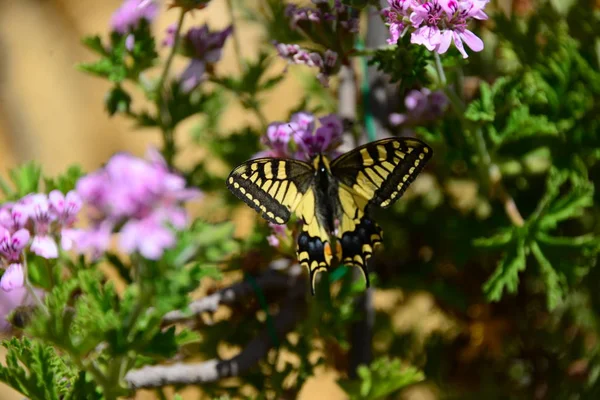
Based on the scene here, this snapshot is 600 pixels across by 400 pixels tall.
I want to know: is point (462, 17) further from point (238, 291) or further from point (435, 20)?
point (238, 291)

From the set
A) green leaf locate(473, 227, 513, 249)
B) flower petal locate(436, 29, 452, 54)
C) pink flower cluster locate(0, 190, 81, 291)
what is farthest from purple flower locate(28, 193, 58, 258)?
green leaf locate(473, 227, 513, 249)

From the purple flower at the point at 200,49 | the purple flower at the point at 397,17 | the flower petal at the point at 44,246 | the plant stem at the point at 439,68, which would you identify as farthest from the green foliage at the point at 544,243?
the flower petal at the point at 44,246

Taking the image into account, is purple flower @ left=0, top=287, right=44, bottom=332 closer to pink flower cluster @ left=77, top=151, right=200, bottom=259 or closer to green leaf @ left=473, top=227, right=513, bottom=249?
pink flower cluster @ left=77, top=151, right=200, bottom=259

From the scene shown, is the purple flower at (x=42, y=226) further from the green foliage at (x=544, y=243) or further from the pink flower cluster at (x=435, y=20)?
the green foliage at (x=544, y=243)

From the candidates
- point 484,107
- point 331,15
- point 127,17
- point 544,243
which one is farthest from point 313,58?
point 544,243

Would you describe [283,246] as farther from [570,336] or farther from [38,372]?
[570,336]
